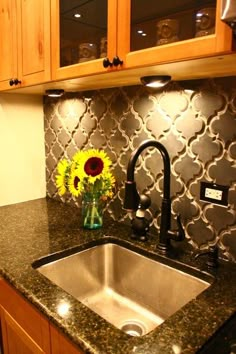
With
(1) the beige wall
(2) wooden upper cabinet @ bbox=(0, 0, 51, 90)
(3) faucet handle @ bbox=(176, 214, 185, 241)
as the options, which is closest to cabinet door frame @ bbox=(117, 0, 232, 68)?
(2) wooden upper cabinet @ bbox=(0, 0, 51, 90)

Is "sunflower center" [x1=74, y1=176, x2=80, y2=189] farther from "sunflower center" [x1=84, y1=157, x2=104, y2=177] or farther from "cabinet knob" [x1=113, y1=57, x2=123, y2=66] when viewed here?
"cabinet knob" [x1=113, y1=57, x2=123, y2=66]

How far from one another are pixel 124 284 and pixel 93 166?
0.52 m

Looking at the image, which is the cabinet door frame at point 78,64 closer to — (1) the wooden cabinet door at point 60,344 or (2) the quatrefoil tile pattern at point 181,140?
(2) the quatrefoil tile pattern at point 181,140

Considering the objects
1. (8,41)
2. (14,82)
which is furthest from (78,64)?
(8,41)

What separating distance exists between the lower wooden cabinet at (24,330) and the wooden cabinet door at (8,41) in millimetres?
979

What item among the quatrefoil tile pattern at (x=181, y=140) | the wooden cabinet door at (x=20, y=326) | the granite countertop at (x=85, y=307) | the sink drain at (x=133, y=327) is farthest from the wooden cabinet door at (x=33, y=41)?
the sink drain at (x=133, y=327)

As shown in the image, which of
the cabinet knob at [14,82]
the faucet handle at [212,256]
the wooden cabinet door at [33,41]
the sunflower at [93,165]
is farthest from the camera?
the cabinet knob at [14,82]

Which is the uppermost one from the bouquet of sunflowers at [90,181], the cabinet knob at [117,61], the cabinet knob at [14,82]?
the cabinet knob at [14,82]

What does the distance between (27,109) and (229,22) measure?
4.68 ft

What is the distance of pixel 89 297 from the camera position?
1.19 metres

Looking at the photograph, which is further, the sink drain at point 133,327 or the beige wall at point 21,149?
the beige wall at point 21,149

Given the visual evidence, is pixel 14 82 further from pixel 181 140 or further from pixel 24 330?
pixel 24 330

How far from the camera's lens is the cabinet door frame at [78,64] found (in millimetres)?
885

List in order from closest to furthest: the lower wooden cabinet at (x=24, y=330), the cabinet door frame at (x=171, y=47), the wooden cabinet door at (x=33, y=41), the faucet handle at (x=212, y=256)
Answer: the cabinet door frame at (x=171, y=47)
the lower wooden cabinet at (x=24, y=330)
the faucet handle at (x=212, y=256)
the wooden cabinet door at (x=33, y=41)
